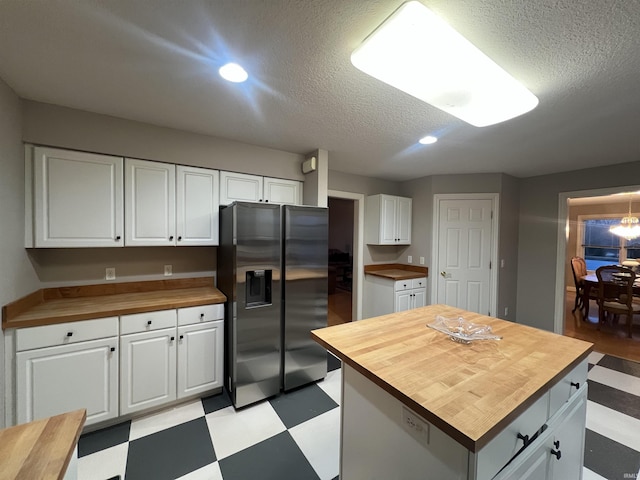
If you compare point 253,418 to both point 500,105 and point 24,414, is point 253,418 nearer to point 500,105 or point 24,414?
point 24,414

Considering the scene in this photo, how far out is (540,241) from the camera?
3.72 meters

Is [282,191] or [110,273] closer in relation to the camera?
[110,273]

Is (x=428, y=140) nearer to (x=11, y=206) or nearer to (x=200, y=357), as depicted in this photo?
(x=200, y=357)

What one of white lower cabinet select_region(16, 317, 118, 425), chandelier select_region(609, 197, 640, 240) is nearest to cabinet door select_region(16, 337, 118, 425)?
white lower cabinet select_region(16, 317, 118, 425)

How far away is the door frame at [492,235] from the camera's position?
352cm

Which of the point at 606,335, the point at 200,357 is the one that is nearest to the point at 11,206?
the point at 200,357

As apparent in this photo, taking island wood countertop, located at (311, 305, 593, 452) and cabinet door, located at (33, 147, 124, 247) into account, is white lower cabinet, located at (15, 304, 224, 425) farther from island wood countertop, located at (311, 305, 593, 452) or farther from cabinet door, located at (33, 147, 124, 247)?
island wood countertop, located at (311, 305, 593, 452)

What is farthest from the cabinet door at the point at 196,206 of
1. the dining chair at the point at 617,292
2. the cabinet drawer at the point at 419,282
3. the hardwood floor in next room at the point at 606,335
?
the dining chair at the point at 617,292

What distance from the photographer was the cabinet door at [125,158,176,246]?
6.84ft

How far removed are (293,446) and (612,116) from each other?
131 inches

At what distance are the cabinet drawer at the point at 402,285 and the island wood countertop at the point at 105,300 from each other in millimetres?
2225

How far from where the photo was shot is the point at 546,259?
3.65m

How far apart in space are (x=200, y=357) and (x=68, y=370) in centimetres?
81

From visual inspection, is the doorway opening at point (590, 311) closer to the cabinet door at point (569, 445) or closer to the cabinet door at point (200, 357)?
the cabinet door at point (569, 445)
